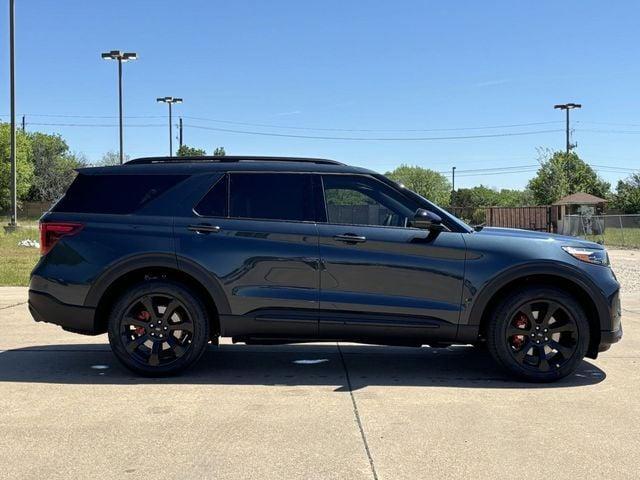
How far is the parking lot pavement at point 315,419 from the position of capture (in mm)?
3553

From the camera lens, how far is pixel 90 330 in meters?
5.36

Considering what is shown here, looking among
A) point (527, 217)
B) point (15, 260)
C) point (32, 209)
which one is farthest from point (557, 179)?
point (32, 209)

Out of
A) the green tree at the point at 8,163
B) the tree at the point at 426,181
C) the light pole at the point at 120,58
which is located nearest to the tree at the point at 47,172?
the green tree at the point at 8,163

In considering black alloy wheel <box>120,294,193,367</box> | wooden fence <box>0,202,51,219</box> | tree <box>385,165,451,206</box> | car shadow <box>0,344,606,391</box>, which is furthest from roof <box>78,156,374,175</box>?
tree <box>385,165,451,206</box>

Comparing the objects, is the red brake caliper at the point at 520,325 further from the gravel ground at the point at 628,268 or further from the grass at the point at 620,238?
the grass at the point at 620,238

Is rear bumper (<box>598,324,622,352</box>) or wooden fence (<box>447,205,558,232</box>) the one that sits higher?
wooden fence (<box>447,205,558,232</box>)

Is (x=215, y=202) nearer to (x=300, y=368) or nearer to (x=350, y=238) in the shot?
(x=350, y=238)

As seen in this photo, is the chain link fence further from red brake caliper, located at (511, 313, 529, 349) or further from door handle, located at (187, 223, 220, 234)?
door handle, located at (187, 223, 220, 234)

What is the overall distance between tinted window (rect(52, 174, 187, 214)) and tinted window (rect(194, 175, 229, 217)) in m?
0.30

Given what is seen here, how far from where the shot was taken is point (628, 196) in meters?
69.6

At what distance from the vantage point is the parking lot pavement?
11.7 ft

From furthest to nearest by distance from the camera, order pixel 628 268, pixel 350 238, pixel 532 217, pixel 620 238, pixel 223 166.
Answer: pixel 532 217
pixel 620 238
pixel 628 268
pixel 223 166
pixel 350 238

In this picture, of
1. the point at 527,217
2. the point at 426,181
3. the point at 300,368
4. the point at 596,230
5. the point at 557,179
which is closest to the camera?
the point at 300,368

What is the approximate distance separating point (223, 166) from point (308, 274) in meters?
1.25
